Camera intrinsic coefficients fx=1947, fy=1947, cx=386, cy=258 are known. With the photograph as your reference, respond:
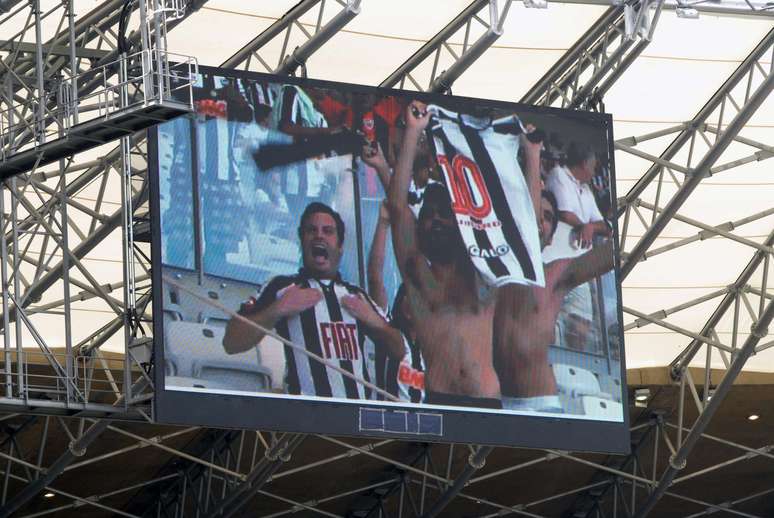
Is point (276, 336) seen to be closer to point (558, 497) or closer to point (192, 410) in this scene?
point (192, 410)

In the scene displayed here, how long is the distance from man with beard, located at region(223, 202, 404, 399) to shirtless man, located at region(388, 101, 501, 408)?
62cm

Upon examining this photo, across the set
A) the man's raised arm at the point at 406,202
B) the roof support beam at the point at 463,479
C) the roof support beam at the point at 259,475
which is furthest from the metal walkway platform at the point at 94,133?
the roof support beam at the point at 463,479

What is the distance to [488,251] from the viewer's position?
2748 cm

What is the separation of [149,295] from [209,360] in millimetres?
1641

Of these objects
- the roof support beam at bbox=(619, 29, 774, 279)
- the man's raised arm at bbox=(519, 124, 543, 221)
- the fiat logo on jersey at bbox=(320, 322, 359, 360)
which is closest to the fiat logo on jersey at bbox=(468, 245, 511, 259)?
the man's raised arm at bbox=(519, 124, 543, 221)

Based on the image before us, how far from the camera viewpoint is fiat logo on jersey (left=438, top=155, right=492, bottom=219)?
90.2ft

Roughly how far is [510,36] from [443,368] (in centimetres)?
539

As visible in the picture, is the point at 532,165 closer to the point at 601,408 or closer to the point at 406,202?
the point at 406,202

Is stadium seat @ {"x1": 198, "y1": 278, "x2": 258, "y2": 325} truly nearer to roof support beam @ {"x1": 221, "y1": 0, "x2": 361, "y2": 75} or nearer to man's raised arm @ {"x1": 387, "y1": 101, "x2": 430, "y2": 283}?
man's raised arm @ {"x1": 387, "y1": 101, "x2": 430, "y2": 283}

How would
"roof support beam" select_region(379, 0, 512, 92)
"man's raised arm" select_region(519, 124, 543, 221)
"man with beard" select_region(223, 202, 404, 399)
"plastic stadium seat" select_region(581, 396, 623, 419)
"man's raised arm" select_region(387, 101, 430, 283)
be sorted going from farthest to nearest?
"man's raised arm" select_region(519, 124, 543, 221) < "plastic stadium seat" select_region(581, 396, 623, 419) < "roof support beam" select_region(379, 0, 512, 92) < "man's raised arm" select_region(387, 101, 430, 283) < "man with beard" select_region(223, 202, 404, 399)

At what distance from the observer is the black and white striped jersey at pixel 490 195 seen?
2745cm

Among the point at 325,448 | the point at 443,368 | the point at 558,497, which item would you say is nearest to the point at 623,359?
the point at 443,368

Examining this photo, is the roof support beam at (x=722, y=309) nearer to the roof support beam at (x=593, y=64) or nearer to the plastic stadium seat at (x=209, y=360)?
the roof support beam at (x=593, y=64)

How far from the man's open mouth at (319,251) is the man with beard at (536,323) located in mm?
2645
